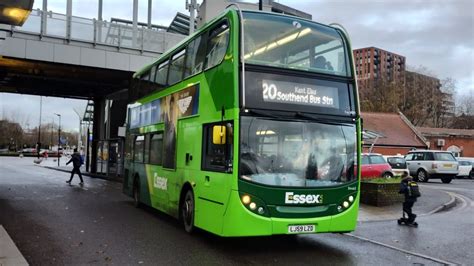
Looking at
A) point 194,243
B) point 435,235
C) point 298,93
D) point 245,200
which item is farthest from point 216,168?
point 435,235

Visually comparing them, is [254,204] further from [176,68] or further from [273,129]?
[176,68]

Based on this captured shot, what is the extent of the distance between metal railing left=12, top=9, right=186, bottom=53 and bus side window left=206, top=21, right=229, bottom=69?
13.8 metres

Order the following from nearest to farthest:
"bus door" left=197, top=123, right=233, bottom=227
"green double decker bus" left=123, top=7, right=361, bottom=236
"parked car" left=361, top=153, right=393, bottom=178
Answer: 1. "green double decker bus" left=123, top=7, right=361, bottom=236
2. "bus door" left=197, top=123, right=233, bottom=227
3. "parked car" left=361, top=153, right=393, bottom=178

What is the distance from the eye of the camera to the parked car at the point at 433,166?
2816 cm

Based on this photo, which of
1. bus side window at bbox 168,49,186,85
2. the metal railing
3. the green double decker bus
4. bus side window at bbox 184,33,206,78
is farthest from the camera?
the metal railing

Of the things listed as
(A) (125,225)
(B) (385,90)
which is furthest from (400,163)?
(B) (385,90)

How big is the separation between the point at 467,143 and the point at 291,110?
56776 millimetres

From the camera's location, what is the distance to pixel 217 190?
336 inches

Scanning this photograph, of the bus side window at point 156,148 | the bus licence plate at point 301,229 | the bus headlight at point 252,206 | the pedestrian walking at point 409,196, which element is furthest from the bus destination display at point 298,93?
the bus side window at point 156,148

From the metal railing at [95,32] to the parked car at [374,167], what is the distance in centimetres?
1100

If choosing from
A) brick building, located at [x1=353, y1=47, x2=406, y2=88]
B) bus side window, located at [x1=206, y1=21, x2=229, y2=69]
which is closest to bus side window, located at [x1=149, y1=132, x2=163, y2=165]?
bus side window, located at [x1=206, y1=21, x2=229, y2=69]

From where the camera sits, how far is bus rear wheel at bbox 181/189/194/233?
981cm

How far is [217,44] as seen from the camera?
917cm

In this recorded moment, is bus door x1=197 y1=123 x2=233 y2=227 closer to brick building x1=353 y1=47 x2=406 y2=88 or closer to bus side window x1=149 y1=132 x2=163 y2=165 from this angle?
bus side window x1=149 y1=132 x2=163 y2=165
